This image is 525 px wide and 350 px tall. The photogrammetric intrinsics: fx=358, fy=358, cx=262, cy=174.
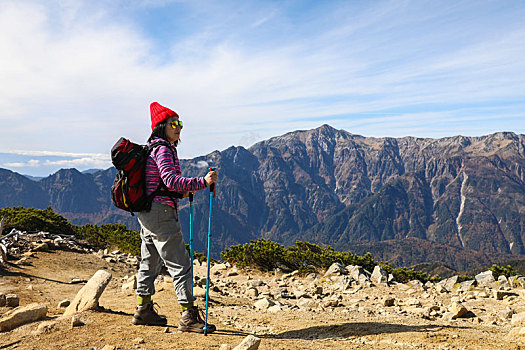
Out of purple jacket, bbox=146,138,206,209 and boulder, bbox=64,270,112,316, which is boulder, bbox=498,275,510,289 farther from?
boulder, bbox=64,270,112,316

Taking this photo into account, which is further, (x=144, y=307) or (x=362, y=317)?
(x=362, y=317)

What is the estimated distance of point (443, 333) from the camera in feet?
17.8

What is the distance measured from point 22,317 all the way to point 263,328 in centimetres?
371

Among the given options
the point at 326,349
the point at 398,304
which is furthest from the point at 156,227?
the point at 398,304

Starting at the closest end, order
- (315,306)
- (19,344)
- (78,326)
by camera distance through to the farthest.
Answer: (19,344), (78,326), (315,306)

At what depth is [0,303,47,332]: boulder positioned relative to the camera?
504cm

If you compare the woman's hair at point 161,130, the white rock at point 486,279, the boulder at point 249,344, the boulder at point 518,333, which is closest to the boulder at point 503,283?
the white rock at point 486,279

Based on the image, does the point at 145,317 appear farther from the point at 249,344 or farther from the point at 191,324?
the point at 249,344

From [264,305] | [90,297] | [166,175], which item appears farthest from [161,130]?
[264,305]

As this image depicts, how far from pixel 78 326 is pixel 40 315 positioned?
688 millimetres

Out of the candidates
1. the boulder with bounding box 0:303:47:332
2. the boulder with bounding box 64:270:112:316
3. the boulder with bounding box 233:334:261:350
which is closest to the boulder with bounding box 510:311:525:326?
the boulder with bounding box 233:334:261:350

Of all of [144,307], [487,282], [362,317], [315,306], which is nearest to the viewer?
[144,307]

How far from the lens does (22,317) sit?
5145mm

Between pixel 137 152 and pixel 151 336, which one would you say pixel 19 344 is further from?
pixel 137 152
